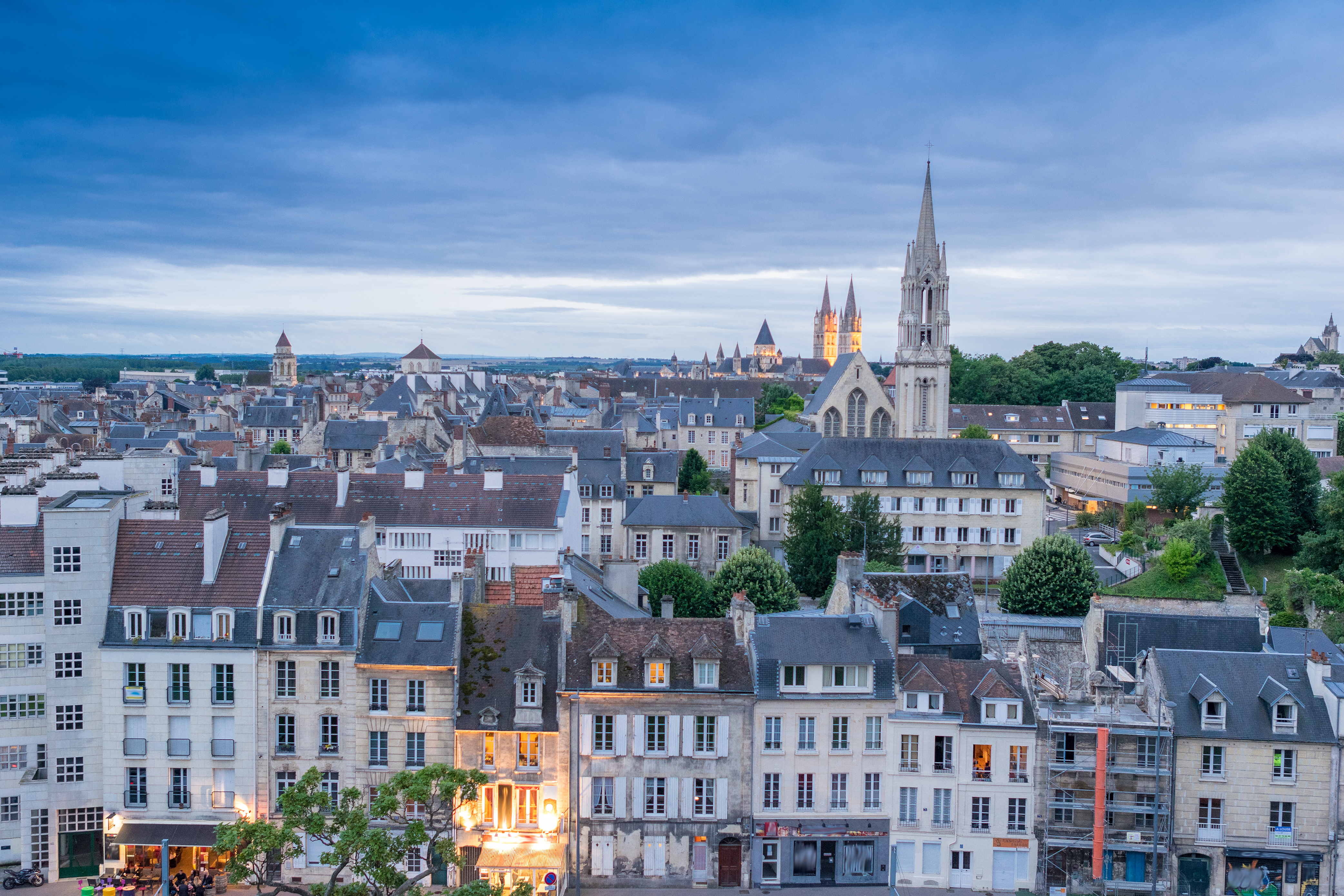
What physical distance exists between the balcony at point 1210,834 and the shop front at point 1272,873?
0.45 m

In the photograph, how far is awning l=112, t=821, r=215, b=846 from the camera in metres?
34.2

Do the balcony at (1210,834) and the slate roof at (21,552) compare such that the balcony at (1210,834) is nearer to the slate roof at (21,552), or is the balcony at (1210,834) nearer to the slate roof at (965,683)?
the slate roof at (965,683)

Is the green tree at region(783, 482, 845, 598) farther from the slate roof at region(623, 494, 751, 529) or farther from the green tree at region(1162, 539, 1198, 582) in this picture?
the green tree at region(1162, 539, 1198, 582)

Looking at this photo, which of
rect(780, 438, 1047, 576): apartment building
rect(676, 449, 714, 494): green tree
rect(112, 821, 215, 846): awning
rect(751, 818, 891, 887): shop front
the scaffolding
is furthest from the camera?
rect(676, 449, 714, 494): green tree

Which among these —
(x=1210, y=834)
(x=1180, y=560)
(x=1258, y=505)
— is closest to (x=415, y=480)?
(x=1210, y=834)

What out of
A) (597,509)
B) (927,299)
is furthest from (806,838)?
(927,299)

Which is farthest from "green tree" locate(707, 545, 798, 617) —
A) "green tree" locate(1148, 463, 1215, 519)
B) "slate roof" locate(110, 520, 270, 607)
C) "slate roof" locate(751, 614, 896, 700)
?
"green tree" locate(1148, 463, 1215, 519)

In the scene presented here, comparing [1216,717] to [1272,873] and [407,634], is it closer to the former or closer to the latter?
[1272,873]

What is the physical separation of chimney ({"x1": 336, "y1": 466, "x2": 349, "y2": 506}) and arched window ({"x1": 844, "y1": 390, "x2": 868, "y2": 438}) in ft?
226

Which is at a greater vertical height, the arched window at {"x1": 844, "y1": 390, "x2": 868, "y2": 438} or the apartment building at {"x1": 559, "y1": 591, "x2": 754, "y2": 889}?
the arched window at {"x1": 844, "y1": 390, "x2": 868, "y2": 438}

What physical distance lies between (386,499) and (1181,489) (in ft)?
174

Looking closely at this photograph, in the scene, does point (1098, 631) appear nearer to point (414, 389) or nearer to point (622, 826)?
point (622, 826)

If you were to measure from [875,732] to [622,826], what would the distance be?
29.0 feet

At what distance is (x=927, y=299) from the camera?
365 ft
